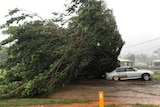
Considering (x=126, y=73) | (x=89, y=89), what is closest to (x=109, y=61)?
(x=126, y=73)

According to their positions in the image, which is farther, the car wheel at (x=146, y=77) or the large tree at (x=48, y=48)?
the car wheel at (x=146, y=77)

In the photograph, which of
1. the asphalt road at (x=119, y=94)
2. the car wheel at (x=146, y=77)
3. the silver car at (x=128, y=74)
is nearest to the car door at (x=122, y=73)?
the silver car at (x=128, y=74)

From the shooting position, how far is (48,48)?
717 inches

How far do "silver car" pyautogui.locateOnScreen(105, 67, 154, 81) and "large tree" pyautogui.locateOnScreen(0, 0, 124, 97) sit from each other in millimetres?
4880

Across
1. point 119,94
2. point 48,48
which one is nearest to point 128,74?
point 119,94

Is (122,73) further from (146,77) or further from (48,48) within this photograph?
(48,48)

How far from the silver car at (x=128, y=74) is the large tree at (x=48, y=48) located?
488 cm

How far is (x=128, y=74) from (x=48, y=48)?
892 centimetres

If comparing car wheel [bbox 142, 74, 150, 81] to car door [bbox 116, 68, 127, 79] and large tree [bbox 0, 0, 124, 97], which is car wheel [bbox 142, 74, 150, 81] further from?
large tree [bbox 0, 0, 124, 97]

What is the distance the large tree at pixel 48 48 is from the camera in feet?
53.9

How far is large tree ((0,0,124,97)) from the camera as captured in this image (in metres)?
16.4

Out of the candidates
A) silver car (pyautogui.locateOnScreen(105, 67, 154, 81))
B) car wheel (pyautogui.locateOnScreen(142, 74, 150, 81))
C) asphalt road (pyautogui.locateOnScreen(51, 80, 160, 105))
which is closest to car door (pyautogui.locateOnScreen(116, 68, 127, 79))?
silver car (pyautogui.locateOnScreen(105, 67, 154, 81))

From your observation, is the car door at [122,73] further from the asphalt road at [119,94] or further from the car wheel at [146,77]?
the asphalt road at [119,94]

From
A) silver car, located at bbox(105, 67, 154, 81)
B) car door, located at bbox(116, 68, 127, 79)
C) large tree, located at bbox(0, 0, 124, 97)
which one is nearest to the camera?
large tree, located at bbox(0, 0, 124, 97)
